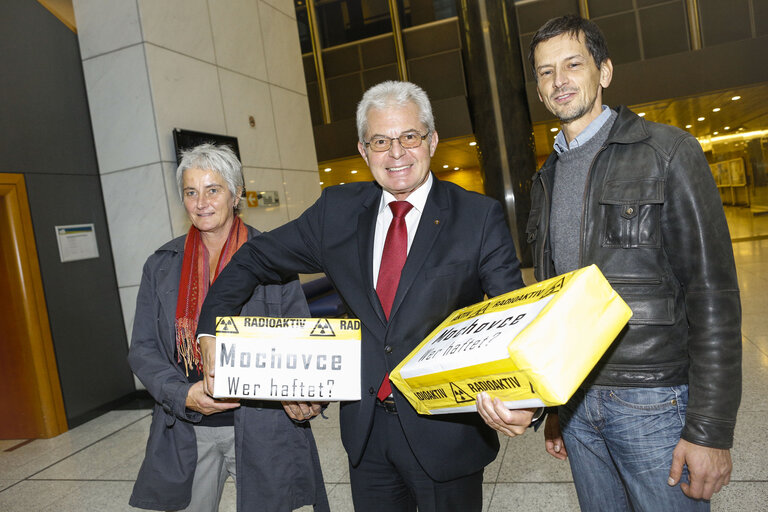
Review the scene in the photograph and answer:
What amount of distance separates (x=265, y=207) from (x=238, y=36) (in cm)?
213

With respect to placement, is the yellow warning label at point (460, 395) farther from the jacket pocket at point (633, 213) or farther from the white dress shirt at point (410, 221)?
the jacket pocket at point (633, 213)

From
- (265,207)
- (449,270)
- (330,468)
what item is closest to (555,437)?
(449,270)

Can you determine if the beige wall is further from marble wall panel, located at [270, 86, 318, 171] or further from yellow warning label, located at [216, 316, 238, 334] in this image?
yellow warning label, located at [216, 316, 238, 334]

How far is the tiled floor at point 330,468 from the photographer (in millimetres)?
2791

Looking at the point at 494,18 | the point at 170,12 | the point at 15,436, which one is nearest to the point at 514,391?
the point at 15,436

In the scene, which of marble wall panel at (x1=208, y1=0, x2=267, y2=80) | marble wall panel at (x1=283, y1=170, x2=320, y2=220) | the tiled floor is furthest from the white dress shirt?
marble wall panel at (x1=283, y1=170, x2=320, y2=220)

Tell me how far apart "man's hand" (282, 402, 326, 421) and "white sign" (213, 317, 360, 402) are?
28 cm

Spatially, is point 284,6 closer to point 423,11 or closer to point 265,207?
point 265,207

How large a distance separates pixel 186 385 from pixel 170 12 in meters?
4.99

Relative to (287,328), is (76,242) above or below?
above

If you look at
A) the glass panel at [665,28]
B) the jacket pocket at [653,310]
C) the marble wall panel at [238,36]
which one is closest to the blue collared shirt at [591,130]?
the jacket pocket at [653,310]

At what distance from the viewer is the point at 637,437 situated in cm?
145

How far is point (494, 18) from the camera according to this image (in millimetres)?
10523

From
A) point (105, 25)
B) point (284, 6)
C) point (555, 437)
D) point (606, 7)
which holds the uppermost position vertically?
point (606, 7)
